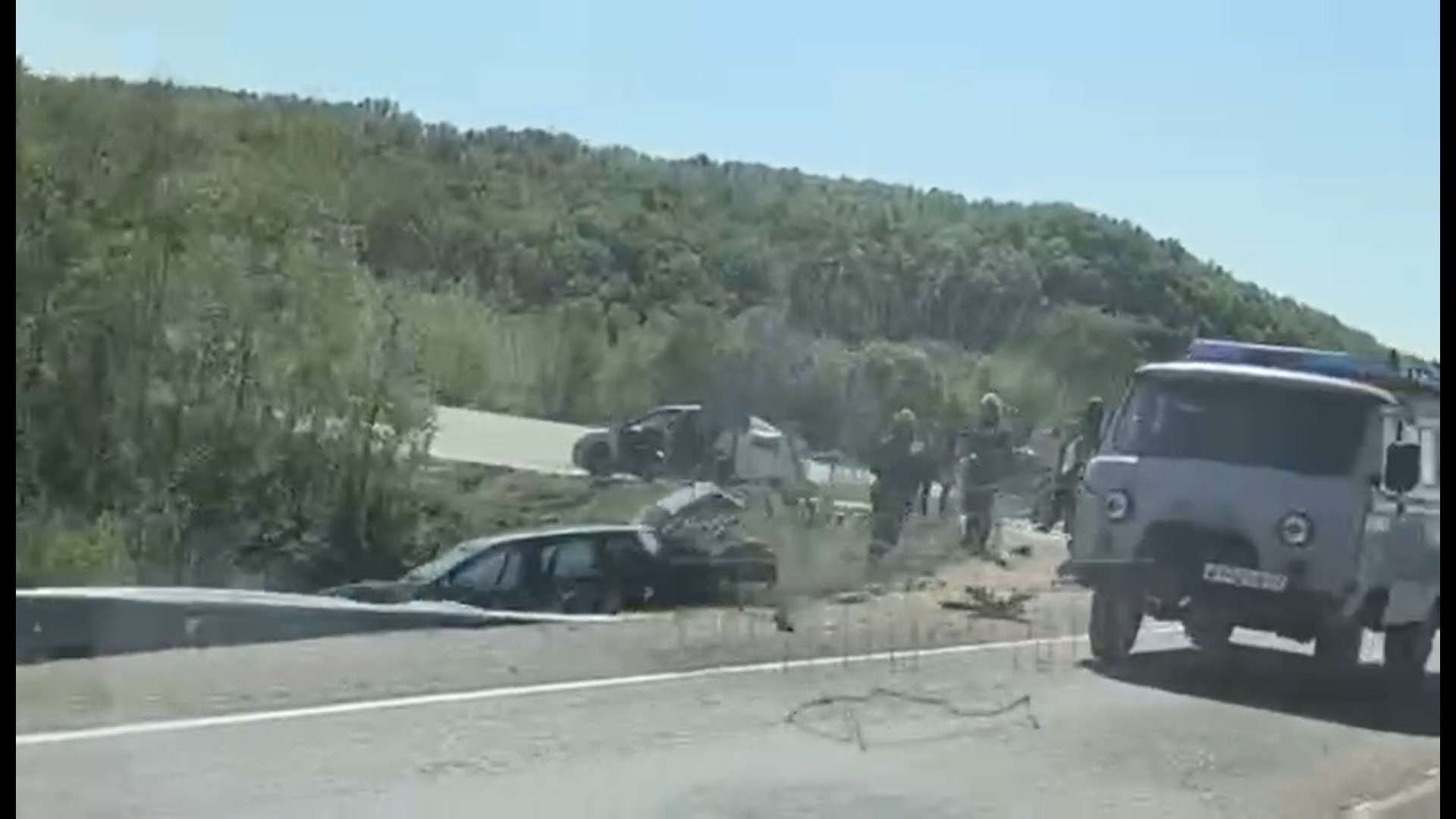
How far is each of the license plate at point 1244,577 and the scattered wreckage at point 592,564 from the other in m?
0.98

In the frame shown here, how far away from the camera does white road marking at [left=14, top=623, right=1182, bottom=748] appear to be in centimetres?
384

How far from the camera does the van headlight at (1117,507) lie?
4.38 meters

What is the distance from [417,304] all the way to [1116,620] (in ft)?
5.24

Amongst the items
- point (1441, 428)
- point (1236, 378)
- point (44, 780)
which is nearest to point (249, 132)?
point (44, 780)

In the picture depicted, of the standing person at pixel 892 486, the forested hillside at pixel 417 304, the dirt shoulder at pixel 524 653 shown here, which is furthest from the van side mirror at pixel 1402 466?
the standing person at pixel 892 486

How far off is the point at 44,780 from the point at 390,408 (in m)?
0.94

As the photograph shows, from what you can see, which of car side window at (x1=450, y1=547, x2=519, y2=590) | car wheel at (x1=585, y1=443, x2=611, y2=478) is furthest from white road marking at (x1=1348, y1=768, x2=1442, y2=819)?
car side window at (x1=450, y1=547, x2=519, y2=590)

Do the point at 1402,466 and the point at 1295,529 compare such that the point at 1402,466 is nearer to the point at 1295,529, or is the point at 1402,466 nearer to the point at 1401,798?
the point at 1295,529

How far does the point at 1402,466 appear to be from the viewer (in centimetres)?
452

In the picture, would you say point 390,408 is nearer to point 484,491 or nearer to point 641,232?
point 484,491

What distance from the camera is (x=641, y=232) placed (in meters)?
4.51

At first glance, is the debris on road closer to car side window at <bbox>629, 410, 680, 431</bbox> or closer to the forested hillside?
the forested hillside

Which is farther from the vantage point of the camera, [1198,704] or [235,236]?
[1198,704]

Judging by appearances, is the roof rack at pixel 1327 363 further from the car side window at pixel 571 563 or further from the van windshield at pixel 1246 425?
the car side window at pixel 571 563
